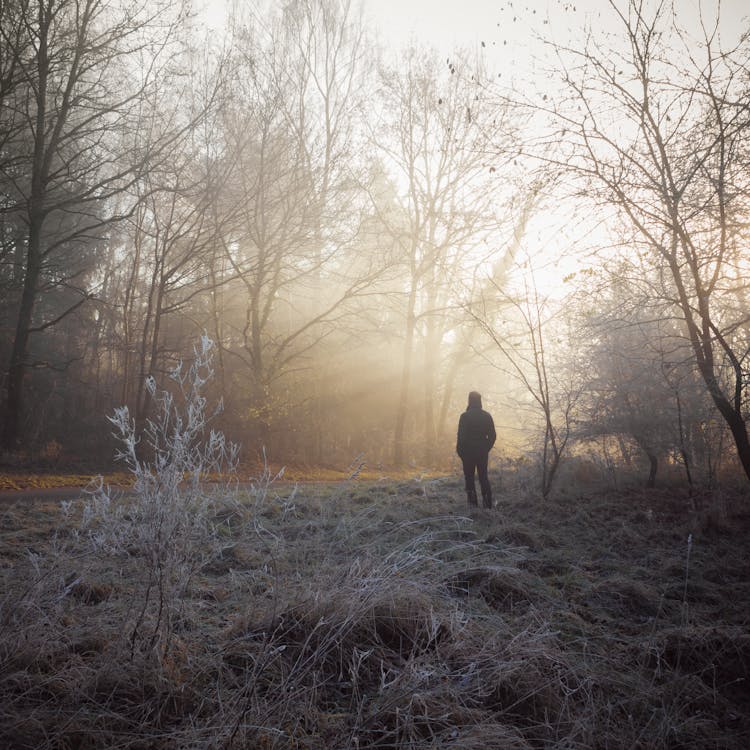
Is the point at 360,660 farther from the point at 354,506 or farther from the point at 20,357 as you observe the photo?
the point at 20,357

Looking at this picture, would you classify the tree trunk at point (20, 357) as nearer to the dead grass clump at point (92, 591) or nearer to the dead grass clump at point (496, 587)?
the dead grass clump at point (92, 591)

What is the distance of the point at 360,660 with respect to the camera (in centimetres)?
257

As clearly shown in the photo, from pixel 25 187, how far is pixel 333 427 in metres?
11.5

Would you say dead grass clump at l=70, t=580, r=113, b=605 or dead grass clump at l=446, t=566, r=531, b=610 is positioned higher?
dead grass clump at l=70, t=580, r=113, b=605

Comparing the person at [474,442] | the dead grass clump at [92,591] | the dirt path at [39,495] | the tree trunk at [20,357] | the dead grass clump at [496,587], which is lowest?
the dead grass clump at [496,587]

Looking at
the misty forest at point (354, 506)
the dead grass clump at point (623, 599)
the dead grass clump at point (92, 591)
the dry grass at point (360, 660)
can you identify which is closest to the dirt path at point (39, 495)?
the misty forest at point (354, 506)

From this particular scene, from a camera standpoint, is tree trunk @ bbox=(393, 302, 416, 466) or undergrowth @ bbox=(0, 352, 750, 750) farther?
tree trunk @ bbox=(393, 302, 416, 466)

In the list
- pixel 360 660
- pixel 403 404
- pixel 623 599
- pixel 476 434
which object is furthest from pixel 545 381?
pixel 403 404

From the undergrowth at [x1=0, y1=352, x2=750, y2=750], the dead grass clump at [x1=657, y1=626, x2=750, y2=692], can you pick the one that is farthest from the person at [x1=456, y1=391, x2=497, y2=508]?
the dead grass clump at [x1=657, y1=626, x2=750, y2=692]

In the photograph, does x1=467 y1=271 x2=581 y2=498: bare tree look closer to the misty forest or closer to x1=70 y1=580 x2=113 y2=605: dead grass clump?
the misty forest

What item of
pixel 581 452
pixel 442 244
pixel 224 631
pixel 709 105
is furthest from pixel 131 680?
pixel 442 244

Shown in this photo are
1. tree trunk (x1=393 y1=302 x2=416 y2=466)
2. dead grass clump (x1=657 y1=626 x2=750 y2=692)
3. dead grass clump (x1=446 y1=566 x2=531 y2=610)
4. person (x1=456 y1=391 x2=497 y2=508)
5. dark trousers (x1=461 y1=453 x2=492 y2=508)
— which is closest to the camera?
dead grass clump (x1=657 y1=626 x2=750 y2=692)

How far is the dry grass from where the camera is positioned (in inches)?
96.3

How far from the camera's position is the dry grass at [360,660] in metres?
2.45
